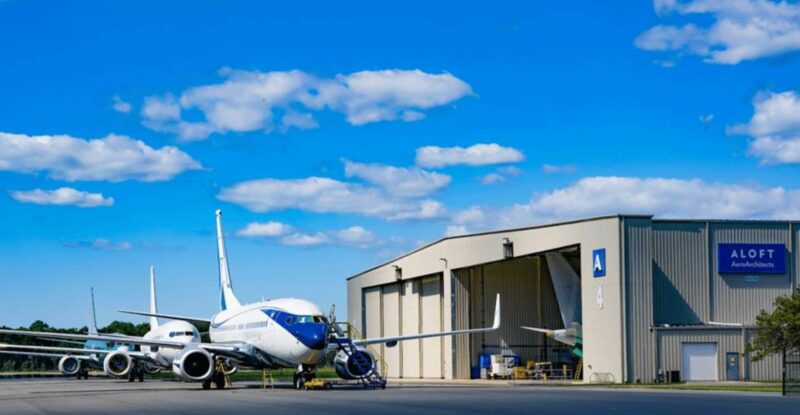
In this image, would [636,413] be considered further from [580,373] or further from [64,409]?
[580,373]

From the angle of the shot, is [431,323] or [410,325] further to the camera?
[410,325]

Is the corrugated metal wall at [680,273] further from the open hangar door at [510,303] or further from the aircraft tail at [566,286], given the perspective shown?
the open hangar door at [510,303]

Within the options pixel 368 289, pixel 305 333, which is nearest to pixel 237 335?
pixel 305 333

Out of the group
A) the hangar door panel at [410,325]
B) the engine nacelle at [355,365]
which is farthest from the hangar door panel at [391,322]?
the engine nacelle at [355,365]

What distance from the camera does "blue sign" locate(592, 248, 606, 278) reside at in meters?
54.5

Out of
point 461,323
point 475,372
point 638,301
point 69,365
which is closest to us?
point 638,301

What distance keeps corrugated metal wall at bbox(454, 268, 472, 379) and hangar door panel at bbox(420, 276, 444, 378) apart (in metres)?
3.46

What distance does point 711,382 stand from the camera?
2109 inches

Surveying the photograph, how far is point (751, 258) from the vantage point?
5584 centimetres

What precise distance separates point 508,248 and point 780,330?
1792 cm

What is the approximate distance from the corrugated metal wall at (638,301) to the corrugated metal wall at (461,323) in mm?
18019

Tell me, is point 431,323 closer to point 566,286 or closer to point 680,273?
point 566,286

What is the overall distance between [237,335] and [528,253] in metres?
19.0

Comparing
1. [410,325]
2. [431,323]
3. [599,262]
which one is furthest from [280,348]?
[410,325]
